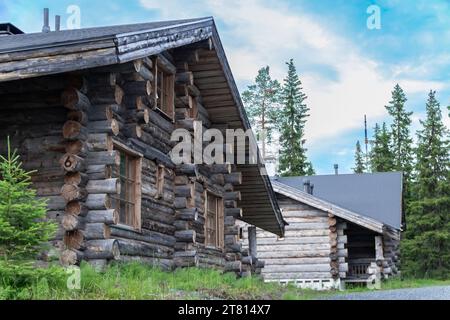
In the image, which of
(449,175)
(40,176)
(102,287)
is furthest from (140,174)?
(449,175)

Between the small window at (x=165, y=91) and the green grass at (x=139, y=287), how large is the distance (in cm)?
342

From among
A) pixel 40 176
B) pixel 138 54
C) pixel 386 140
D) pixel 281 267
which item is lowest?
pixel 281 267

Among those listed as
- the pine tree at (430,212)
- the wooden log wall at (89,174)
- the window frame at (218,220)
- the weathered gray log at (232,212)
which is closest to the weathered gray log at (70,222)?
the wooden log wall at (89,174)

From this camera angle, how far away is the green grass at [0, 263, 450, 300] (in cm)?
834

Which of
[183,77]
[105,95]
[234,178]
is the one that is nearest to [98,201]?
[105,95]

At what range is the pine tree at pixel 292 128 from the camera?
51.2 metres

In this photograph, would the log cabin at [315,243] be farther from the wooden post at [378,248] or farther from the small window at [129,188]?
the small window at [129,188]

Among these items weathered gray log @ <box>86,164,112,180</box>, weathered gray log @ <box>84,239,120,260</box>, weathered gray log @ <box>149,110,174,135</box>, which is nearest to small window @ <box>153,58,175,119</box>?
weathered gray log @ <box>149,110,174,135</box>

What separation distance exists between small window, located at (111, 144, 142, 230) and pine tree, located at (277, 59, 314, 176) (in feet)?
124

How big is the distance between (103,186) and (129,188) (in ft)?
6.33

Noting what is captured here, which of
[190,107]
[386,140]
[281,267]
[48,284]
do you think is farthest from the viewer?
[386,140]
